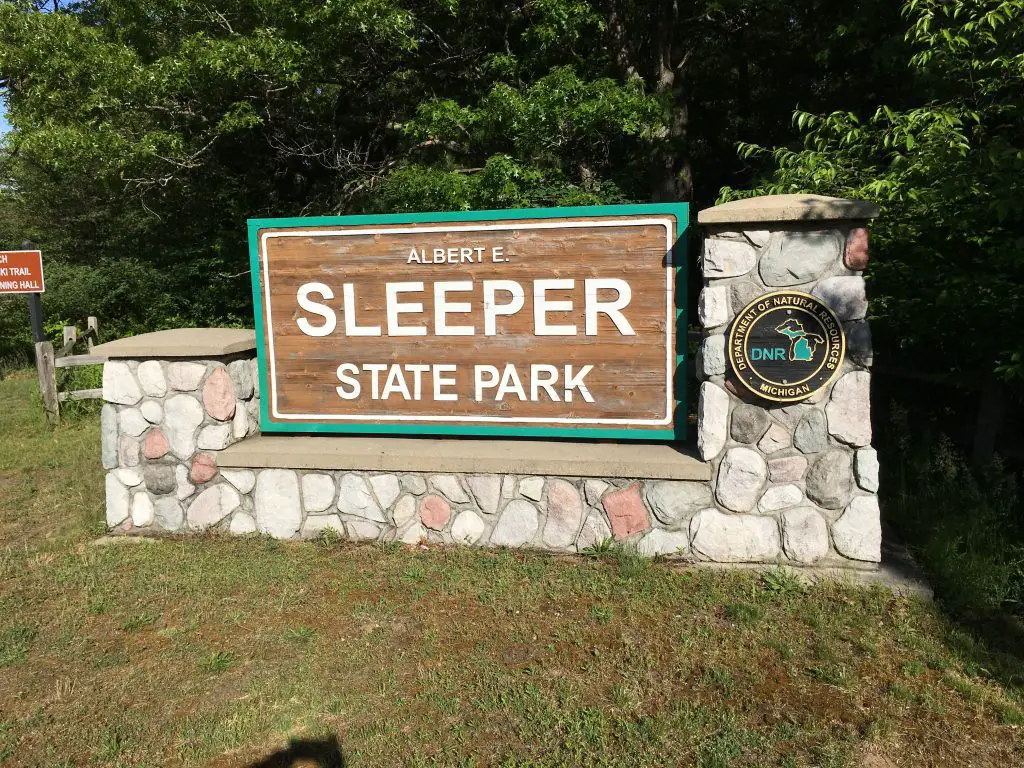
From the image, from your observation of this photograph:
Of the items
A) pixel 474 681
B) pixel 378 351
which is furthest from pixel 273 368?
pixel 474 681

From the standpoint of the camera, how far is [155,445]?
15.9 ft

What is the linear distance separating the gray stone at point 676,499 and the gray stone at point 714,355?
0.63m

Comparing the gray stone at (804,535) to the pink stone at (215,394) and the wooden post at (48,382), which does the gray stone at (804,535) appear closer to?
the pink stone at (215,394)

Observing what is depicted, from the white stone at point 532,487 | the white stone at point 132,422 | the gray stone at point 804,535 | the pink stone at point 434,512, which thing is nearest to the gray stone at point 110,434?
the white stone at point 132,422

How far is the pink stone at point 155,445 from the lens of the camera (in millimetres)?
4844

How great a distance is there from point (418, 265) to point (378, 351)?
23.9 inches

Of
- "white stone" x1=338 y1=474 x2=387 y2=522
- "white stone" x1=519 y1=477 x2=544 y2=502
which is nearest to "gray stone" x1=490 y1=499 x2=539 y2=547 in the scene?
"white stone" x1=519 y1=477 x2=544 y2=502

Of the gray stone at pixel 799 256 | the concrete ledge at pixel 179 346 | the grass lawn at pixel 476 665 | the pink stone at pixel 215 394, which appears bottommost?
the grass lawn at pixel 476 665

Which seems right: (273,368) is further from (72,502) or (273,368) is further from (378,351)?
(72,502)

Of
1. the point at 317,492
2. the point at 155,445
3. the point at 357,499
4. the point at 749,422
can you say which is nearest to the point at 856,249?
the point at 749,422

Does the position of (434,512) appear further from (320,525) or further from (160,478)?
(160,478)

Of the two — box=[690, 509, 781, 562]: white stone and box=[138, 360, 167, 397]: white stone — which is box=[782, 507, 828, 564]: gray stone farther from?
box=[138, 360, 167, 397]: white stone

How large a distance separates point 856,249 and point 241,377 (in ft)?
12.4

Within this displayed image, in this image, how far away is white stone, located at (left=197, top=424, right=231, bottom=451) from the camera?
15.7 feet
